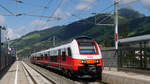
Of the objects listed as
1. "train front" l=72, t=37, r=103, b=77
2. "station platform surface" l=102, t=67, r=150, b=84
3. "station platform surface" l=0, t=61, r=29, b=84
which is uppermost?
"train front" l=72, t=37, r=103, b=77

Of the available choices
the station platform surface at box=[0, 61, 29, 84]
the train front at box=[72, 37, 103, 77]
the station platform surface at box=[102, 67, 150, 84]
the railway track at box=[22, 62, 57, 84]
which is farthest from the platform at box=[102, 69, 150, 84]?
the station platform surface at box=[0, 61, 29, 84]

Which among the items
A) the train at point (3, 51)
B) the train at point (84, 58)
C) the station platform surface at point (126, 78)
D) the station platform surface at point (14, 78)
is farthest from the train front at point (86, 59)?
the train at point (3, 51)

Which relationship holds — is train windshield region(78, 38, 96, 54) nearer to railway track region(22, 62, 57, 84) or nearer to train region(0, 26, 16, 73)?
railway track region(22, 62, 57, 84)

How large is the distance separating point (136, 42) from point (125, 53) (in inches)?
45.8

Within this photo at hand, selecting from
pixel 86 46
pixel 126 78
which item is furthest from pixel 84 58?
pixel 126 78

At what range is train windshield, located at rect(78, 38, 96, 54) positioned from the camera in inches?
772

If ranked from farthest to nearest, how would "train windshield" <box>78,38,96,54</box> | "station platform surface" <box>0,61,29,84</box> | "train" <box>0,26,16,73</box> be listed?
"train" <box>0,26,16,73</box>, "station platform surface" <box>0,61,29,84</box>, "train windshield" <box>78,38,96,54</box>

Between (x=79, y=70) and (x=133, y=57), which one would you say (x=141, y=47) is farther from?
(x=79, y=70)

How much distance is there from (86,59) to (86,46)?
1308mm

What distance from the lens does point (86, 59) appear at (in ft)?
62.4

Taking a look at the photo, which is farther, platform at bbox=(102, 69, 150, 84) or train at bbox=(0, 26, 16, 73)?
train at bbox=(0, 26, 16, 73)

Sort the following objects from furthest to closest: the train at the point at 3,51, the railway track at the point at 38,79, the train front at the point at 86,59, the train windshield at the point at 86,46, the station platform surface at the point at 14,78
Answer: the train at the point at 3,51 < the station platform surface at the point at 14,78 < the railway track at the point at 38,79 < the train windshield at the point at 86,46 < the train front at the point at 86,59

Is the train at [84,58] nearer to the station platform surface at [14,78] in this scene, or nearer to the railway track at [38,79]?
the railway track at [38,79]

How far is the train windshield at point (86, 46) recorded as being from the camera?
64.3 feet
